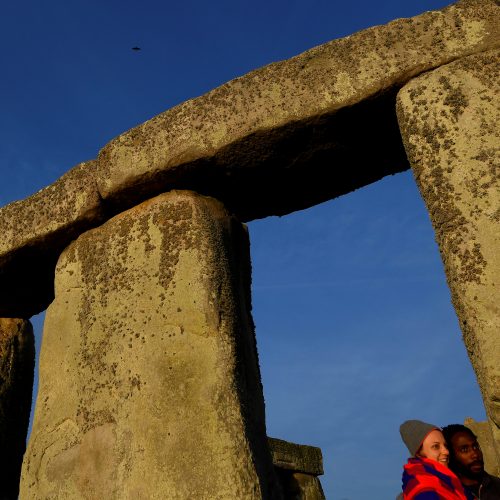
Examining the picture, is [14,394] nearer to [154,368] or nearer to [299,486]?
[154,368]

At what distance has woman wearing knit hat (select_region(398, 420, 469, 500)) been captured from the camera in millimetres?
2432

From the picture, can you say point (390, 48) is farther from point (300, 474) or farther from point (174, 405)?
point (300, 474)

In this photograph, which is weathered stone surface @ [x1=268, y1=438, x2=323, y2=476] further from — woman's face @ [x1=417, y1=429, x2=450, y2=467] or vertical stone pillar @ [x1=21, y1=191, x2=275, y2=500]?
woman's face @ [x1=417, y1=429, x2=450, y2=467]

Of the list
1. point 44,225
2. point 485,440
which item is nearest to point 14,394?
point 44,225

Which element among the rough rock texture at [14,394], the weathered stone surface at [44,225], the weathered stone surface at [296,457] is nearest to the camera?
the weathered stone surface at [44,225]

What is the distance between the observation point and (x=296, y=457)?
21.6ft

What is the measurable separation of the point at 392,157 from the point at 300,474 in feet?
14.2

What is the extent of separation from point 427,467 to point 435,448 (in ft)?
0.44

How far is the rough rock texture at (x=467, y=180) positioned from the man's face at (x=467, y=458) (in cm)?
42

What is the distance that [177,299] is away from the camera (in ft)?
9.74

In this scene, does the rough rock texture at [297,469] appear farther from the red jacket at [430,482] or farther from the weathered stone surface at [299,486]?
the red jacket at [430,482]

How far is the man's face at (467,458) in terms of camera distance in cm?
266

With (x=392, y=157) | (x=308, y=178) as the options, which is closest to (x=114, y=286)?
(x=308, y=178)

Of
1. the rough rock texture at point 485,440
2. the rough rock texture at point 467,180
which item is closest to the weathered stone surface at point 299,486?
the rough rock texture at point 485,440
